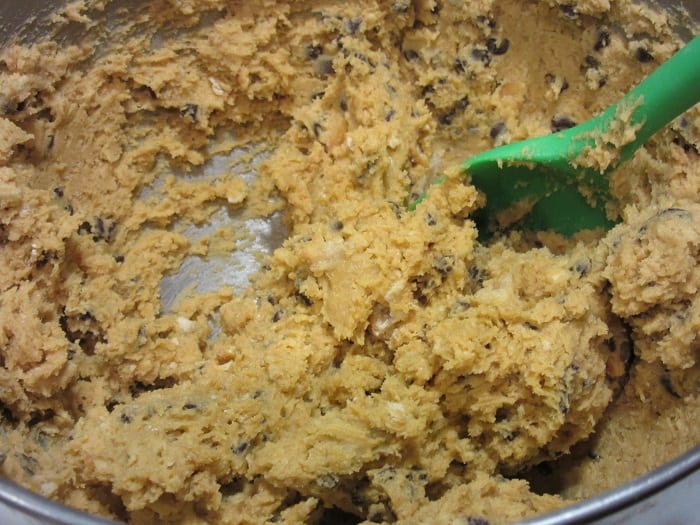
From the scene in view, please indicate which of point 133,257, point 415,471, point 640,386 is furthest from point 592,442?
point 133,257

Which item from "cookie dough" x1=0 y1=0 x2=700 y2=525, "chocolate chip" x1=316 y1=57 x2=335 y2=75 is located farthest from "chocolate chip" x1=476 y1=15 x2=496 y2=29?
"chocolate chip" x1=316 y1=57 x2=335 y2=75

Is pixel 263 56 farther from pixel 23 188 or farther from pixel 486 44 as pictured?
pixel 23 188

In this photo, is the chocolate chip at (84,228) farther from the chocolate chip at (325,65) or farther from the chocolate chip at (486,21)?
the chocolate chip at (486,21)

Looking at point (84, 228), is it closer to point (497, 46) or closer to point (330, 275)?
point (330, 275)

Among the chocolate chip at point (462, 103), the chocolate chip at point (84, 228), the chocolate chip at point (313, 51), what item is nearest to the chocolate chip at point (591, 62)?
the chocolate chip at point (462, 103)

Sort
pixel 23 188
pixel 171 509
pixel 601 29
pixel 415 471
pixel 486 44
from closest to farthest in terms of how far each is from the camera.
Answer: pixel 171 509
pixel 415 471
pixel 23 188
pixel 601 29
pixel 486 44

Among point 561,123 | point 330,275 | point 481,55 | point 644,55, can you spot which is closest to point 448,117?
point 481,55
